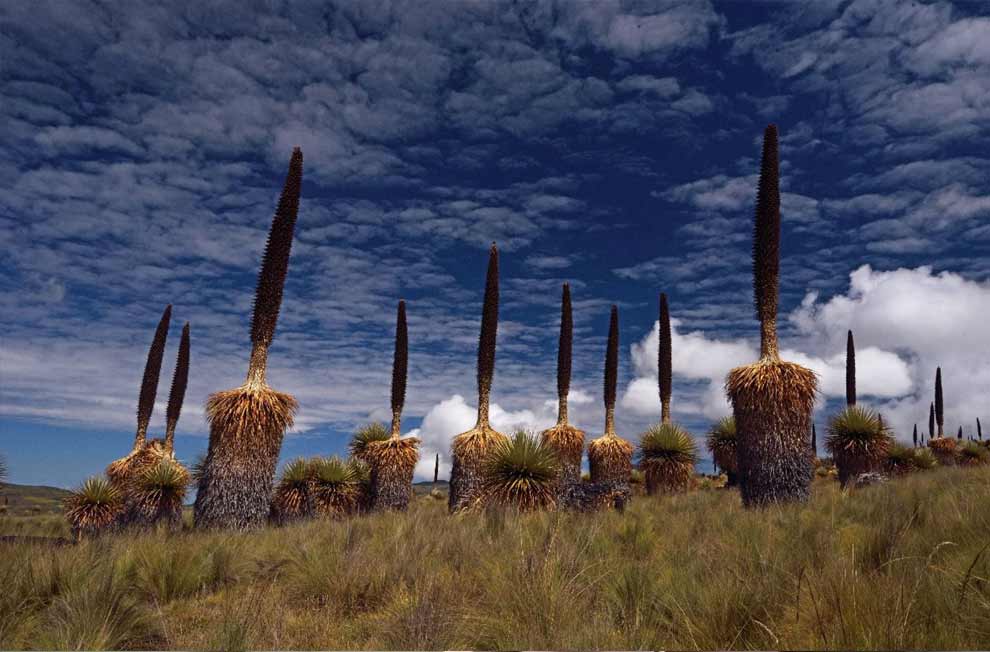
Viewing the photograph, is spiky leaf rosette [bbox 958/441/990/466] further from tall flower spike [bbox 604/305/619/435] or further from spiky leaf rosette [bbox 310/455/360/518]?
spiky leaf rosette [bbox 310/455/360/518]

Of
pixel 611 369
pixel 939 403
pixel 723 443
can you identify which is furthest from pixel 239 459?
pixel 939 403

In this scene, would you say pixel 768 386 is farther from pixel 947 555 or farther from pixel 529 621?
pixel 529 621

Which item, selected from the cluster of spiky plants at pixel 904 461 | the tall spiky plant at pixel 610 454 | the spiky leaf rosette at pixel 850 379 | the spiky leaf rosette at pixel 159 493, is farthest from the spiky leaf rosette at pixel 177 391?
the spiky leaf rosette at pixel 850 379

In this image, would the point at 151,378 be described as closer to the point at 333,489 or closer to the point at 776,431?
the point at 333,489

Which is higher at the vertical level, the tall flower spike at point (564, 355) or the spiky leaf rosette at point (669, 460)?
the tall flower spike at point (564, 355)

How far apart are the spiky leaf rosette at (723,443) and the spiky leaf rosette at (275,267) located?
2136 centimetres

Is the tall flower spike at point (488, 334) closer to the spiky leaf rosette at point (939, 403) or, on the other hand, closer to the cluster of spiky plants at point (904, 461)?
the cluster of spiky plants at point (904, 461)

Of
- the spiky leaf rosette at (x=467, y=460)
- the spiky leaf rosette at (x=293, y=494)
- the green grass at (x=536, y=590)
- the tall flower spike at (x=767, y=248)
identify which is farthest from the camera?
the spiky leaf rosette at (x=293, y=494)

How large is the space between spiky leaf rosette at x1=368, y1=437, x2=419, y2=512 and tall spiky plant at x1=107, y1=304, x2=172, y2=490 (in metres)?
11.0

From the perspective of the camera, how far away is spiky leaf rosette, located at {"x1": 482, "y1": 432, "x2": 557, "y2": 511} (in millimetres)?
14438

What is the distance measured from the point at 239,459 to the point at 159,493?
7.55 meters

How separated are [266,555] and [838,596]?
30.4 feet

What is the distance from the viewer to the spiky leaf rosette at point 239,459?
54.0ft

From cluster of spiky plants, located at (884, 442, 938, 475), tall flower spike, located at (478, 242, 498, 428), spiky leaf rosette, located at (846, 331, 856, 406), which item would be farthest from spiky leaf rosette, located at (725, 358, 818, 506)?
spiky leaf rosette, located at (846, 331, 856, 406)
